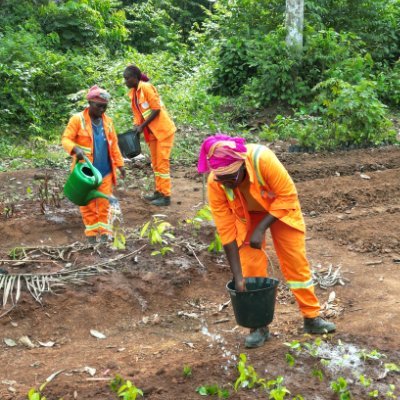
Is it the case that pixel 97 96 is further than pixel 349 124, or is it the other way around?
pixel 349 124

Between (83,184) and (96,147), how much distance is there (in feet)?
2.25

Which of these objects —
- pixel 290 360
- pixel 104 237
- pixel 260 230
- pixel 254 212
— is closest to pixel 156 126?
pixel 104 237

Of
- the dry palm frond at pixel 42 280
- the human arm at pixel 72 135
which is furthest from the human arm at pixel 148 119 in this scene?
the dry palm frond at pixel 42 280

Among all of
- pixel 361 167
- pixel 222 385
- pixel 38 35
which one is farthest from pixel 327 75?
pixel 222 385

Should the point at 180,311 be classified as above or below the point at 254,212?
below

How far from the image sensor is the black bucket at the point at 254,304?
370 cm

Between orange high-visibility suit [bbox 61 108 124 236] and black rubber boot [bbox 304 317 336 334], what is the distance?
2451 mm

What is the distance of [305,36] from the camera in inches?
465

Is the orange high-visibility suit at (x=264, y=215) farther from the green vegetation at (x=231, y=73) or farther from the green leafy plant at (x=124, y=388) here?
the green vegetation at (x=231, y=73)

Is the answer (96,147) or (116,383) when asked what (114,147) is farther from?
(116,383)

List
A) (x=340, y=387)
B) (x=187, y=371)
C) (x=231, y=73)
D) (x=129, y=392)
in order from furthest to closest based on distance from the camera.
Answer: (x=231, y=73) < (x=187, y=371) < (x=340, y=387) < (x=129, y=392)

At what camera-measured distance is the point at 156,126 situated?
6.96 m

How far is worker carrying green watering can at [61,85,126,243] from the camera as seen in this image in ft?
18.2

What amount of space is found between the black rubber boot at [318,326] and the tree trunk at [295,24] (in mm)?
8328
